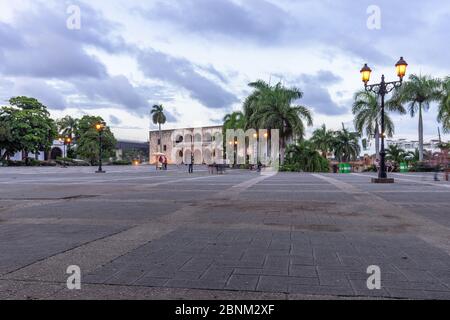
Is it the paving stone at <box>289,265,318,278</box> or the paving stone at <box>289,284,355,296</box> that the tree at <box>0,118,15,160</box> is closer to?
the paving stone at <box>289,265,318,278</box>

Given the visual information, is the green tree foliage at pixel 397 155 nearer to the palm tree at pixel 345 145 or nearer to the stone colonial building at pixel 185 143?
the palm tree at pixel 345 145

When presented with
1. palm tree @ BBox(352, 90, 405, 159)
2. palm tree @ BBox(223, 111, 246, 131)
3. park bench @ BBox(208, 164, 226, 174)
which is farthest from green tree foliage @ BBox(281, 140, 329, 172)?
palm tree @ BBox(223, 111, 246, 131)

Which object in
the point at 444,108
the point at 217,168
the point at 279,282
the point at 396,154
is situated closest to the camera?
the point at 279,282

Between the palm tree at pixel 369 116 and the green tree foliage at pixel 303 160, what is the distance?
7.96 meters

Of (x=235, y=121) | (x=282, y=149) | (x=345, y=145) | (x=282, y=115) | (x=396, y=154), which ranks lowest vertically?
(x=396, y=154)

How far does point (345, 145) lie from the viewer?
54.6 m

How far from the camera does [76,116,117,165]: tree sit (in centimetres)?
6888

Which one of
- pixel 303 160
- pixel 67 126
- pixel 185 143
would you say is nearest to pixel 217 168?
pixel 303 160

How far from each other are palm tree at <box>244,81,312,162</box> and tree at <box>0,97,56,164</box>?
38621 millimetres

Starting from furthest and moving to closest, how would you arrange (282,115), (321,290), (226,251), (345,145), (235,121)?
(345,145) < (235,121) < (282,115) < (226,251) < (321,290)

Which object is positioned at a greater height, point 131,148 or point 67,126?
point 67,126

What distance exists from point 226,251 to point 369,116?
126ft

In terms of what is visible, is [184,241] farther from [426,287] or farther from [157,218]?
[426,287]

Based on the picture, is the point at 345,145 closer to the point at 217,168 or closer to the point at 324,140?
the point at 324,140
